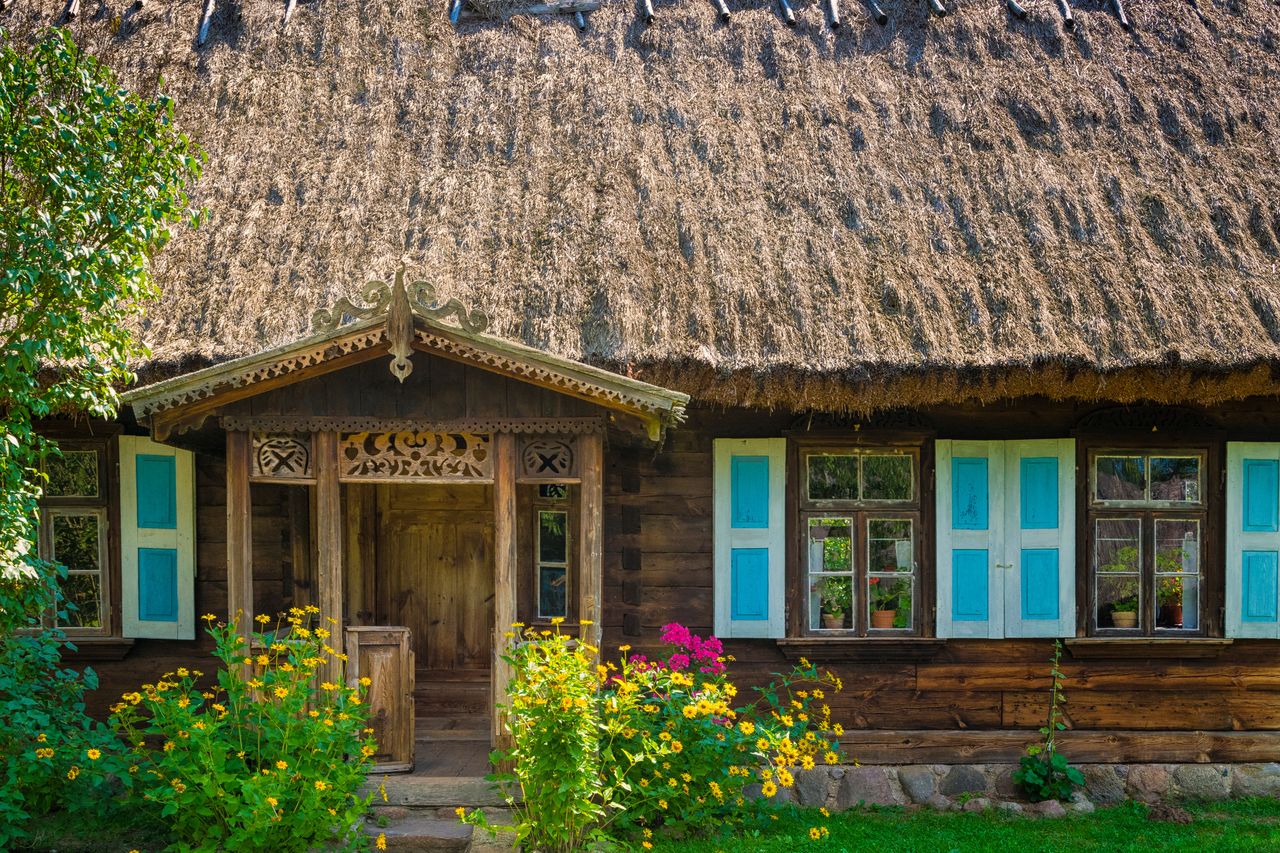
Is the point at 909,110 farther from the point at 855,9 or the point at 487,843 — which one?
the point at 487,843

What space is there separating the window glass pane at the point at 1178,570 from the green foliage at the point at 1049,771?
0.91 metres

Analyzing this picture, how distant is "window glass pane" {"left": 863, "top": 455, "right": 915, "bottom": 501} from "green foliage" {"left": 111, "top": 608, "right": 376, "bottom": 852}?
11.7 feet

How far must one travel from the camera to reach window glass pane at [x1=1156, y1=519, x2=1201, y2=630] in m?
6.66

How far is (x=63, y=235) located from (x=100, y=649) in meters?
2.95

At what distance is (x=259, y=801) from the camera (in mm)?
4340

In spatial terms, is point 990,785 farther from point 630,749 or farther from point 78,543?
point 78,543

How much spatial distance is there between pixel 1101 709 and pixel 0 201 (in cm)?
714

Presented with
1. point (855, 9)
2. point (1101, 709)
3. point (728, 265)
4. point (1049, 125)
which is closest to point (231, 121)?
point (728, 265)

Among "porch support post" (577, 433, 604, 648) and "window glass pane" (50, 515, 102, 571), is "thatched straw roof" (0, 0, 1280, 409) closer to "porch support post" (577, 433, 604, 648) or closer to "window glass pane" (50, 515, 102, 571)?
"porch support post" (577, 433, 604, 648)

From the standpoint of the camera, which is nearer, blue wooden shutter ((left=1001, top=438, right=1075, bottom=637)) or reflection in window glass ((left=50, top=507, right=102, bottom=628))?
blue wooden shutter ((left=1001, top=438, right=1075, bottom=637))

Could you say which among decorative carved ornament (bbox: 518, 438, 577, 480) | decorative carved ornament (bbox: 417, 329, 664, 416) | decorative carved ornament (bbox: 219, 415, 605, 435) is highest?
A: decorative carved ornament (bbox: 417, 329, 664, 416)

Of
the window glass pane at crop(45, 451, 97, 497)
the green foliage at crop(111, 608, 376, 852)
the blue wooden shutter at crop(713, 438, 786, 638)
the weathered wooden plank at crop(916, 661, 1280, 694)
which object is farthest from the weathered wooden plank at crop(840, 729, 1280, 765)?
the window glass pane at crop(45, 451, 97, 497)

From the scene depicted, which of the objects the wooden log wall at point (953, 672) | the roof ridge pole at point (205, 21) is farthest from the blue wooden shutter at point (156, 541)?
the roof ridge pole at point (205, 21)

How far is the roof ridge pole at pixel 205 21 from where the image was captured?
7977 mm
